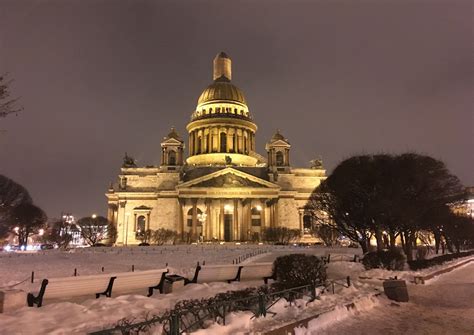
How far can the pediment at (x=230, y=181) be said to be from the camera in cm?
7026

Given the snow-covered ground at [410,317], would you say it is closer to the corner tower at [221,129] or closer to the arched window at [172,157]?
the arched window at [172,157]

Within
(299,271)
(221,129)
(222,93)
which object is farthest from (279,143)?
(299,271)

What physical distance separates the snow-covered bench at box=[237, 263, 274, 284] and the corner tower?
6260cm

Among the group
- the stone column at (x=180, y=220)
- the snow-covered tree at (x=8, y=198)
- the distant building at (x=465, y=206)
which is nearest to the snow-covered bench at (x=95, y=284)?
the distant building at (x=465, y=206)

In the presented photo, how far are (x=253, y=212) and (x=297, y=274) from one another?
57.6m

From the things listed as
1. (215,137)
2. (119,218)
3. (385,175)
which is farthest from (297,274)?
(215,137)

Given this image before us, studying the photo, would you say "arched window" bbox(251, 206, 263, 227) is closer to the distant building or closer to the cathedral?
the cathedral

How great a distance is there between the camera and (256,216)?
71938mm

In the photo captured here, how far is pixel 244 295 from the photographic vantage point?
452 inches

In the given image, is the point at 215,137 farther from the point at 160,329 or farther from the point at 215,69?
the point at 160,329

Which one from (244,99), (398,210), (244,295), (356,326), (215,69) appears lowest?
(356,326)

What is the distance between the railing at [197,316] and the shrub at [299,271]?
1.98m

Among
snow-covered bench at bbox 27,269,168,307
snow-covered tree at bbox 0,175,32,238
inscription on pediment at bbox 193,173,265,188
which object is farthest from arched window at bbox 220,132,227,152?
snow-covered bench at bbox 27,269,168,307

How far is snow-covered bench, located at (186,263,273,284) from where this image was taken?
1513 centimetres
